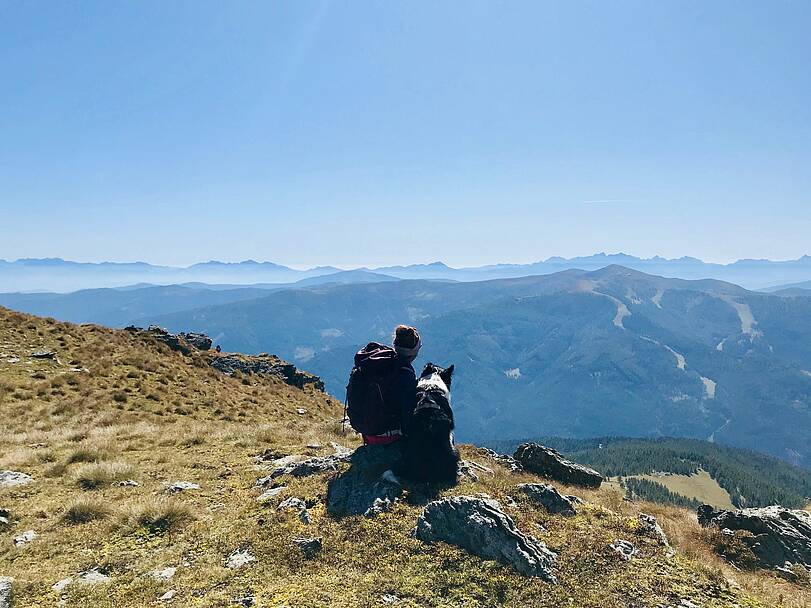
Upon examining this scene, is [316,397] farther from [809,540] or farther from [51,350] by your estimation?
[809,540]

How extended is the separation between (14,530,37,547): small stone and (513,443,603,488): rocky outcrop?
14.1 metres

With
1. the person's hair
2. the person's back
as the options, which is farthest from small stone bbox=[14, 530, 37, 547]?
the person's hair

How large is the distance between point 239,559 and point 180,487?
483 centimetres

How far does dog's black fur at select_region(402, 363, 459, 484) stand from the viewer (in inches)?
433

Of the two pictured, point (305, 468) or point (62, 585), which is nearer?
point (62, 585)

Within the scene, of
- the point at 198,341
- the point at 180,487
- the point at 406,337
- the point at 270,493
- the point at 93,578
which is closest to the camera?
the point at 93,578

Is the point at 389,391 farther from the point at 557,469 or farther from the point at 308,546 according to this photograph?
the point at 557,469

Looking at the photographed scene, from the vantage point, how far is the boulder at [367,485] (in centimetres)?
988

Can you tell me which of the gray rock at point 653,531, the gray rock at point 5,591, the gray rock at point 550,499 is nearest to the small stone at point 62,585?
the gray rock at point 5,591

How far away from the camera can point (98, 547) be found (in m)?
8.61

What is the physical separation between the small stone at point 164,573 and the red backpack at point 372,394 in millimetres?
5251

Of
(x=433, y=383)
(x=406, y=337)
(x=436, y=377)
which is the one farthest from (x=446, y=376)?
(x=406, y=337)

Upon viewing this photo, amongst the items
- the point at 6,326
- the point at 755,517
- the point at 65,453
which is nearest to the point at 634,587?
the point at 755,517

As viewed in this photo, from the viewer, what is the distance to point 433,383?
12.1 meters
